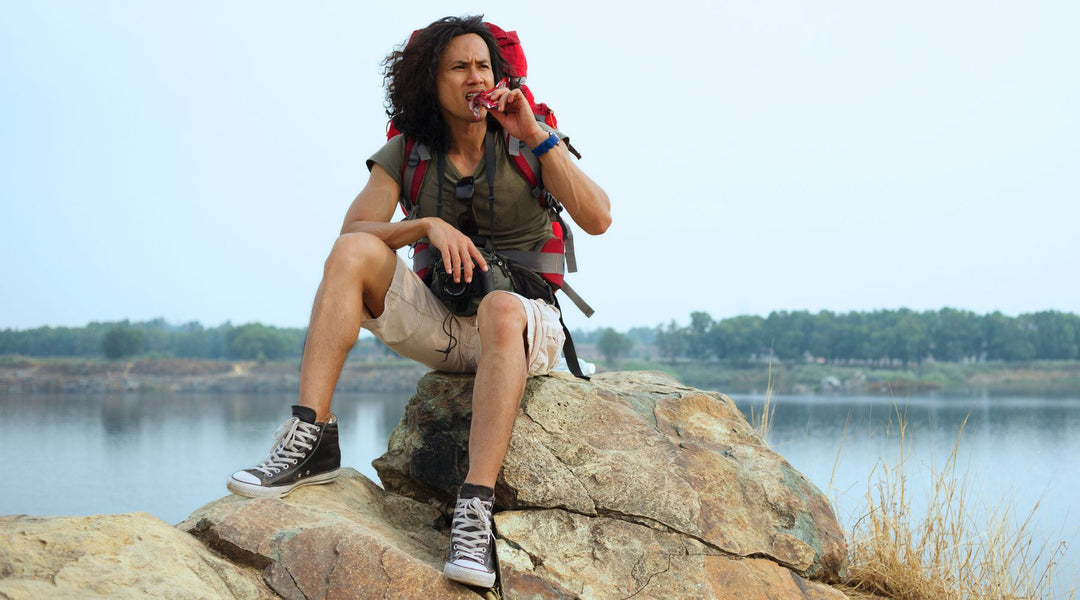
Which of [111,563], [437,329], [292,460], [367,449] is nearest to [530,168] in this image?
[437,329]

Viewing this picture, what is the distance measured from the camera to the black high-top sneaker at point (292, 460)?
2.74 meters

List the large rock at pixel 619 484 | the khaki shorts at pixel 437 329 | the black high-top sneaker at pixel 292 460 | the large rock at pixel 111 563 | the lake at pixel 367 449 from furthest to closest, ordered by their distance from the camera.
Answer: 1. the lake at pixel 367 449
2. the khaki shorts at pixel 437 329
3. the large rock at pixel 619 484
4. the black high-top sneaker at pixel 292 460
5. the large rock at pixel 111 563

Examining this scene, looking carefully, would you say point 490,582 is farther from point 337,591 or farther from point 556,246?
point 556,246

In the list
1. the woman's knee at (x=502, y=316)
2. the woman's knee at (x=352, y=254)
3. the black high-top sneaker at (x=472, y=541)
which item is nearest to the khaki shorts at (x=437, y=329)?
the woman's knee at (x=502, y=316)

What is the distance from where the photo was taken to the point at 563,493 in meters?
2.96

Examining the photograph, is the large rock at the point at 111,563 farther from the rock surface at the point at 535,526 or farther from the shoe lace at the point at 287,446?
the shoe lace at the point at 287,446

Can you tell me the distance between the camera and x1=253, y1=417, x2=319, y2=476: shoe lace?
2.79 meters

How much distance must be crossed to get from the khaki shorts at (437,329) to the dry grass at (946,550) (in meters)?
1.87

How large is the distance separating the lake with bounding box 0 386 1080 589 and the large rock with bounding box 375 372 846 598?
32 cm

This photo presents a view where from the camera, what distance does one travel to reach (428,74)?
11.0 ft

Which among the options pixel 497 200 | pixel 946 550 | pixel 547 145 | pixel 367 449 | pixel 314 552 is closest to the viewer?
pixel 314 552

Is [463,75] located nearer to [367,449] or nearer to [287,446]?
[287,446]

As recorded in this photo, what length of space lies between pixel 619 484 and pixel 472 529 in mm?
652

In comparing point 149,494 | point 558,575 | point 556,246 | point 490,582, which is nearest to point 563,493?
point 558,575
